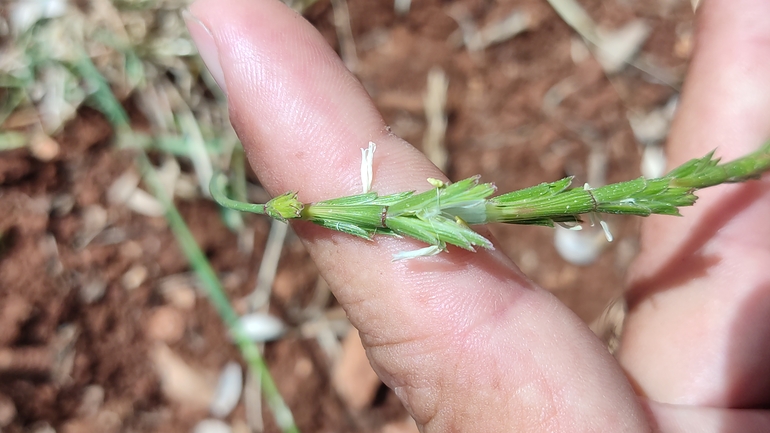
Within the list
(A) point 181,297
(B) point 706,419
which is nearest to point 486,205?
(B) point 706,419

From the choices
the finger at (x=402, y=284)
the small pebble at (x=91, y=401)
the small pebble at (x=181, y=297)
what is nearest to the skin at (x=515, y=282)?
the finger at (x=402, y=284)

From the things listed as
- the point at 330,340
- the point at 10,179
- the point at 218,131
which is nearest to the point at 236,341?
the point at 330,340

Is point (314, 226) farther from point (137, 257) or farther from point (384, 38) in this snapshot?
point (384, 38)

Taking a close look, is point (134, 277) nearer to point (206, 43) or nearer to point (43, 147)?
point (43, 147)

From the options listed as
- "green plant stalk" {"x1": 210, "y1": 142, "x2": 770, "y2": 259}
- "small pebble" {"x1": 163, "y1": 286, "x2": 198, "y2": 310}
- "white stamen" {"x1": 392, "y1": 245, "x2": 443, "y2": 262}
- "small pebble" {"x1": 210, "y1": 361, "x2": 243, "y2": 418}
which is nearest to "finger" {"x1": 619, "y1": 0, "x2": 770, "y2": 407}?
"green plant stalk" {"x1": 210, "y1": 142, "x2": 770, "y2": 259}

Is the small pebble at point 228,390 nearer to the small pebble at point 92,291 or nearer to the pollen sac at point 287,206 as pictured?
the small pebble at point 92,291
